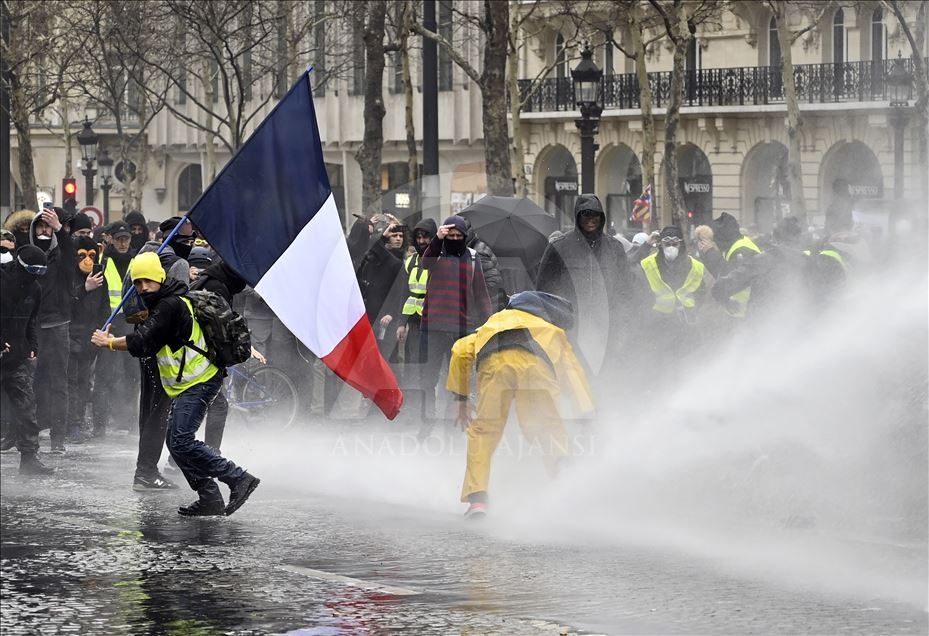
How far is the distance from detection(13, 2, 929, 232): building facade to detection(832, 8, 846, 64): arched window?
0.04 m

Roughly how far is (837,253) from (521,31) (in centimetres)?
3805

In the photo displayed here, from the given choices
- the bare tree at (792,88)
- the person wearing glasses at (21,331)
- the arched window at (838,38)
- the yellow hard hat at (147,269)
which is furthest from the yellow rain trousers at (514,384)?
the arched window at (838,38)

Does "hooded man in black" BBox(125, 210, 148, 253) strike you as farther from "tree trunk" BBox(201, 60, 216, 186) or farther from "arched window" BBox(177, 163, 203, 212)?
"arched window" BBox(177, 163, 203, 212)

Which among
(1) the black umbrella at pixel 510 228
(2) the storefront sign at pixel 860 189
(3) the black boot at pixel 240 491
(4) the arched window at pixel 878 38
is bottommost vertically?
(3) the black boot at pixel 240 491

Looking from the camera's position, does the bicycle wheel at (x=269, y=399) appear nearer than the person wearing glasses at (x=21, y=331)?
No

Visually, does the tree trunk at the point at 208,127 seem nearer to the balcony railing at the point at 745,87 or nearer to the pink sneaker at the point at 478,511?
the balcony railing at the point at 745,87

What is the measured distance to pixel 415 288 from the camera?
15.3 metres

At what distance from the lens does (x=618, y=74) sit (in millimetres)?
50250

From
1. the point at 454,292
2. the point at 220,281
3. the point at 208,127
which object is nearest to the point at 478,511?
the point at 220,281

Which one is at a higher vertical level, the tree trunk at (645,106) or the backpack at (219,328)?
the tree trunk at (645,106)

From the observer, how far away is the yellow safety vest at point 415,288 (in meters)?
15.2

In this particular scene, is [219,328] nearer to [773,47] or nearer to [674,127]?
[674,127]

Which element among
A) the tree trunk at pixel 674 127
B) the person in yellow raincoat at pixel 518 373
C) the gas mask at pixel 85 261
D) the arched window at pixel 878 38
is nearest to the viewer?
the person in yellow raincoat at pixel 518 373

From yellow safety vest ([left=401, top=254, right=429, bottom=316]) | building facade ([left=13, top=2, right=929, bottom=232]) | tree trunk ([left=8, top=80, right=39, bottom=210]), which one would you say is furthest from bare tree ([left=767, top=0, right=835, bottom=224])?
yellow safety vest ([left=401, top=254, right=429, bottom=316])
